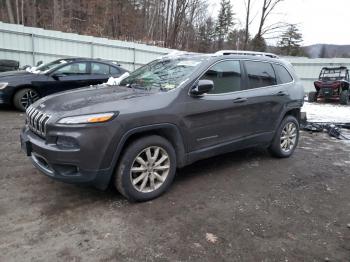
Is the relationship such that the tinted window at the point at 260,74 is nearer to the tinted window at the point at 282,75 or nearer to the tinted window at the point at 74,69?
the tinted window at the point at 282,75

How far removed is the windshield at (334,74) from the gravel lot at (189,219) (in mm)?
13704

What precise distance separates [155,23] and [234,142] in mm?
28494

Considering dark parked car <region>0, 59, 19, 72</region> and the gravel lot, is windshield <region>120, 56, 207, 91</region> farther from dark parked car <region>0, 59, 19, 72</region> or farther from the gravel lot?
dark parked car <region>0, 59, 19, 72</region>

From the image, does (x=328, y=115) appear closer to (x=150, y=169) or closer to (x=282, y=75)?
(x=282, y=75)

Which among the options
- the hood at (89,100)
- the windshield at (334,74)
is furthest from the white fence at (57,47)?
the hood at (89,100)

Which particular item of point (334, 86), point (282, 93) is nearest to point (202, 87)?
point (282, 93)

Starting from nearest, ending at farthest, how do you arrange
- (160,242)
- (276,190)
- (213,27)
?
(160,242) → (276,190) → (213,27)

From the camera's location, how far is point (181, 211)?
11.8ft

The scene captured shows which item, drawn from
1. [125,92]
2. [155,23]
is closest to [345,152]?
[125,92]

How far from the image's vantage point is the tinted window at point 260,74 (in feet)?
16.3

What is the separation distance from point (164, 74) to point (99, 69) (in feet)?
17.9

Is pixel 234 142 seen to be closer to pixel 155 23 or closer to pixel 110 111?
pixel 110 111

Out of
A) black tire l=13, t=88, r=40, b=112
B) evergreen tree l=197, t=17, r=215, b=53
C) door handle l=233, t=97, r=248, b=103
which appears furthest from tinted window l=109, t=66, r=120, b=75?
evergreen tree l=197, t=17, r=215, b=53

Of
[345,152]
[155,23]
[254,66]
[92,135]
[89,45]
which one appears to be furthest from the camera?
[155,23]
